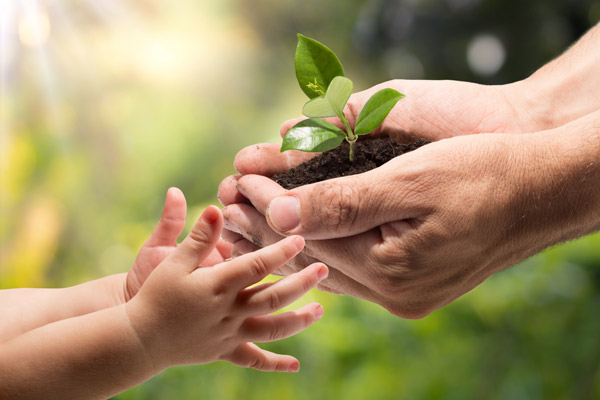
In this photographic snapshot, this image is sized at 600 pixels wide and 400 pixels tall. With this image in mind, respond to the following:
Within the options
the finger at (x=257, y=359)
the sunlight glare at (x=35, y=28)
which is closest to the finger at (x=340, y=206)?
the finger at (x=257, y=359)

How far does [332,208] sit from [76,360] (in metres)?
0.37

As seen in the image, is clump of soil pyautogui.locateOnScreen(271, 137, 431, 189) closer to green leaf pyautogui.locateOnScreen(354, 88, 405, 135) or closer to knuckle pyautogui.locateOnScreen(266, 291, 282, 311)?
green leaf pyautogui.locateOnScreen(354, 88, 405, 135)

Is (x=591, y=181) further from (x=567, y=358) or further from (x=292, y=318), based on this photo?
(x=567, y=358)

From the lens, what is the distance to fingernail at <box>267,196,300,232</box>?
635 mm

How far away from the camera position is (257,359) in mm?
785

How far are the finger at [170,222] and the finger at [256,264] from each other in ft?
0.73

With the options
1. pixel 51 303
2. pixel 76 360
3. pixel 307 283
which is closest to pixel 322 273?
pixel 307 283

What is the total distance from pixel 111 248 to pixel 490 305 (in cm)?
128

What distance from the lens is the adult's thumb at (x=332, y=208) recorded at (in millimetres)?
625

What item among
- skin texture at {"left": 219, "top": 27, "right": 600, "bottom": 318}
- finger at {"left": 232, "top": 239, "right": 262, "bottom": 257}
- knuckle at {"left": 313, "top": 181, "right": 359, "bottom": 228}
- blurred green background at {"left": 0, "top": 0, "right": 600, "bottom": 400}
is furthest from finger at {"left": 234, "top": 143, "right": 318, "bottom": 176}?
blurred green background at {"left": 0, "top": 0, "right": 600, "bottom": 400}

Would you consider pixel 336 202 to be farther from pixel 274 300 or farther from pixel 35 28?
pixel 35 28

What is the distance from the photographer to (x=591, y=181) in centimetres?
69

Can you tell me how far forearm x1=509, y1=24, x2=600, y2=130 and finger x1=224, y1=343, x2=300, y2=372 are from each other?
534 millimetres

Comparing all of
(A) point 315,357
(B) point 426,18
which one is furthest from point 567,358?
(B) point 426,18
